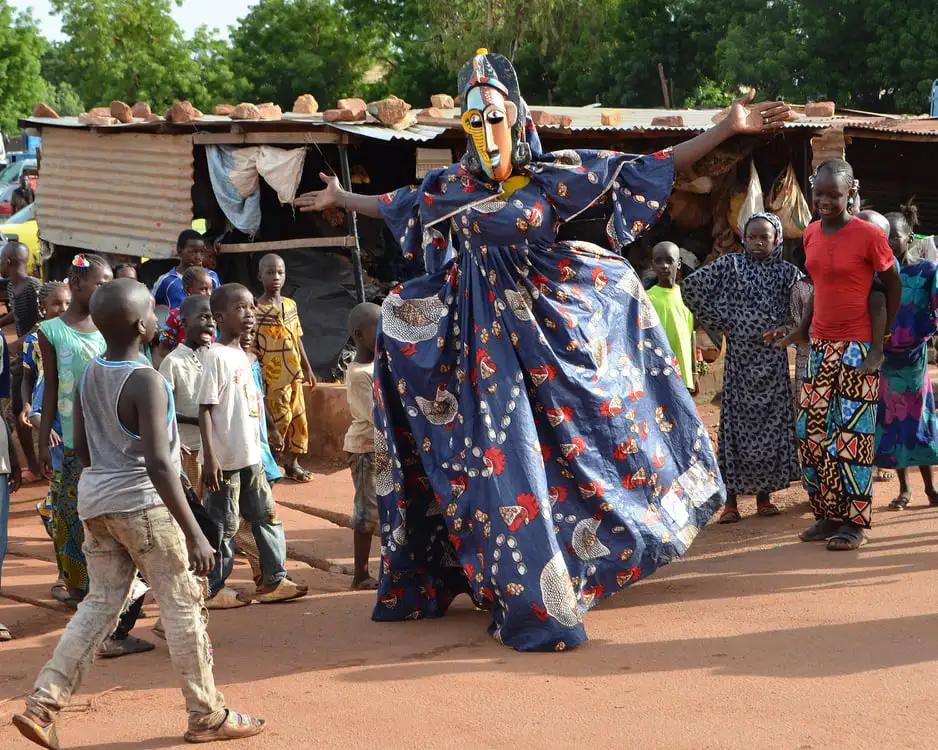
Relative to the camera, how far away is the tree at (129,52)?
1492 inches

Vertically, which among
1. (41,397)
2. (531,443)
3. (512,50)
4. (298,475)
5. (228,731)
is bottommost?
(298,475)

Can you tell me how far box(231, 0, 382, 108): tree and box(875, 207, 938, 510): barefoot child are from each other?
104 feet

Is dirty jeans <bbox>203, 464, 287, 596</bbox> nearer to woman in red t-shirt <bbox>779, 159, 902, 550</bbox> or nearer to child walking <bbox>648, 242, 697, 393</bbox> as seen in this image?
woman in red t-shirt <bbox>779, 159, 902, 550</bbox>

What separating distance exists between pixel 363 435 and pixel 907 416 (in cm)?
343

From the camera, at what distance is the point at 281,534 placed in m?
6.03

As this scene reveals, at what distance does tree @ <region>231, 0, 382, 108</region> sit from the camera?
1474 inches

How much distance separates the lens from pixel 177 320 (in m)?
6.72

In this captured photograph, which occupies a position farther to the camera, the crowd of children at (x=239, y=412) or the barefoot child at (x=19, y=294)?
the barefoot child at (x=19, y=294)

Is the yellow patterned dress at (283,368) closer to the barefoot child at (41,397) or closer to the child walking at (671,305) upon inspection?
the barefoot child at (41,397)

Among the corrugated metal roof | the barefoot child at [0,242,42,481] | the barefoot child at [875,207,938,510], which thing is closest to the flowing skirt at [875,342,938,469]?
the barefoot child at [875,207,938,510]

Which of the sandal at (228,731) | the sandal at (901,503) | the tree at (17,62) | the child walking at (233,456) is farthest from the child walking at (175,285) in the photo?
the tree at (17,62)

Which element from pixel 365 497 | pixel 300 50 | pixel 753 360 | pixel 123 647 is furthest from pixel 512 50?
pixel 123 647

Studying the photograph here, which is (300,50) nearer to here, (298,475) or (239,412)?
(298,475)

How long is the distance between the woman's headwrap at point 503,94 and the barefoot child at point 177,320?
1833mm
